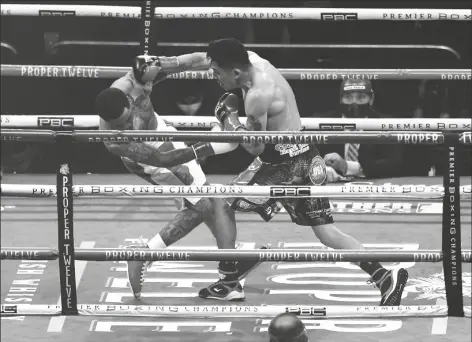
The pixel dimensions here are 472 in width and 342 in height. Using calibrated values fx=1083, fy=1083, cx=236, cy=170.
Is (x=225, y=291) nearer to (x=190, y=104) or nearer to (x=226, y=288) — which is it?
(x=226, y=288)

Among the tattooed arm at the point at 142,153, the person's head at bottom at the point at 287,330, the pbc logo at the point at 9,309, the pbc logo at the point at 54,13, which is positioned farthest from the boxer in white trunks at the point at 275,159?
the person's head at bottom at the point at 287,330

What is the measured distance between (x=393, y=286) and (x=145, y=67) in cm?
180

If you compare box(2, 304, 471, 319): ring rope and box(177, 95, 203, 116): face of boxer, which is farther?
box(177, 95, 203, 116): face of boxer

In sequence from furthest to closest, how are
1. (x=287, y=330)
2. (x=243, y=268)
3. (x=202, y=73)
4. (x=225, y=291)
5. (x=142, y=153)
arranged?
(x=202, y=73)
(x=243, y=268)
(x=225, y=291)
(x=142, y=153)
(x=287, y=330)

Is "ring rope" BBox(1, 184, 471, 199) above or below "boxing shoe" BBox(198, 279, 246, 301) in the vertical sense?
above

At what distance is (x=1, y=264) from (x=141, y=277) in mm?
1036

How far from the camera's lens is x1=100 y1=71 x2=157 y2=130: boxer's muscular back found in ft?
19.7

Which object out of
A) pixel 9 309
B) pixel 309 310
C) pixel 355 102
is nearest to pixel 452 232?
pixel 309 310

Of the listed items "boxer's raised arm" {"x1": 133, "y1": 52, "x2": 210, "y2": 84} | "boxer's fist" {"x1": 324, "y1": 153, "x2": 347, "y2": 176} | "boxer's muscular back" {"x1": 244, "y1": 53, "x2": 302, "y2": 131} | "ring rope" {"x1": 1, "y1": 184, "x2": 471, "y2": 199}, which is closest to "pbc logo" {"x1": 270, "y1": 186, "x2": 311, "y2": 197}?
"ring rope" {"x1": 1, "y1": 184, "x2": 471, "y2": 199}

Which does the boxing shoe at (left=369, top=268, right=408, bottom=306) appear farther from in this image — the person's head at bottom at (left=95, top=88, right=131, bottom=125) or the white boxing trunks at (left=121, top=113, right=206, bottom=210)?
the person's head at bottom at (left=95, top=88, right=131, bottom=125)

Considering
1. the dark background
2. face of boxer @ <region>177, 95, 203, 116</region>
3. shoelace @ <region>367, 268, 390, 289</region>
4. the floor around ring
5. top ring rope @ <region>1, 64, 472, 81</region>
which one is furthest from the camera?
the dark background

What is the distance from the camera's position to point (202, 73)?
21.0 ft

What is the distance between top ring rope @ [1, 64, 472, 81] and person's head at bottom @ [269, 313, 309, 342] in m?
2.89

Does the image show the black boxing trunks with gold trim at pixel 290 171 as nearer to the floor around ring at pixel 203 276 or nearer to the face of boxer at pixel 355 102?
the floor around ring at pixel 203 276
